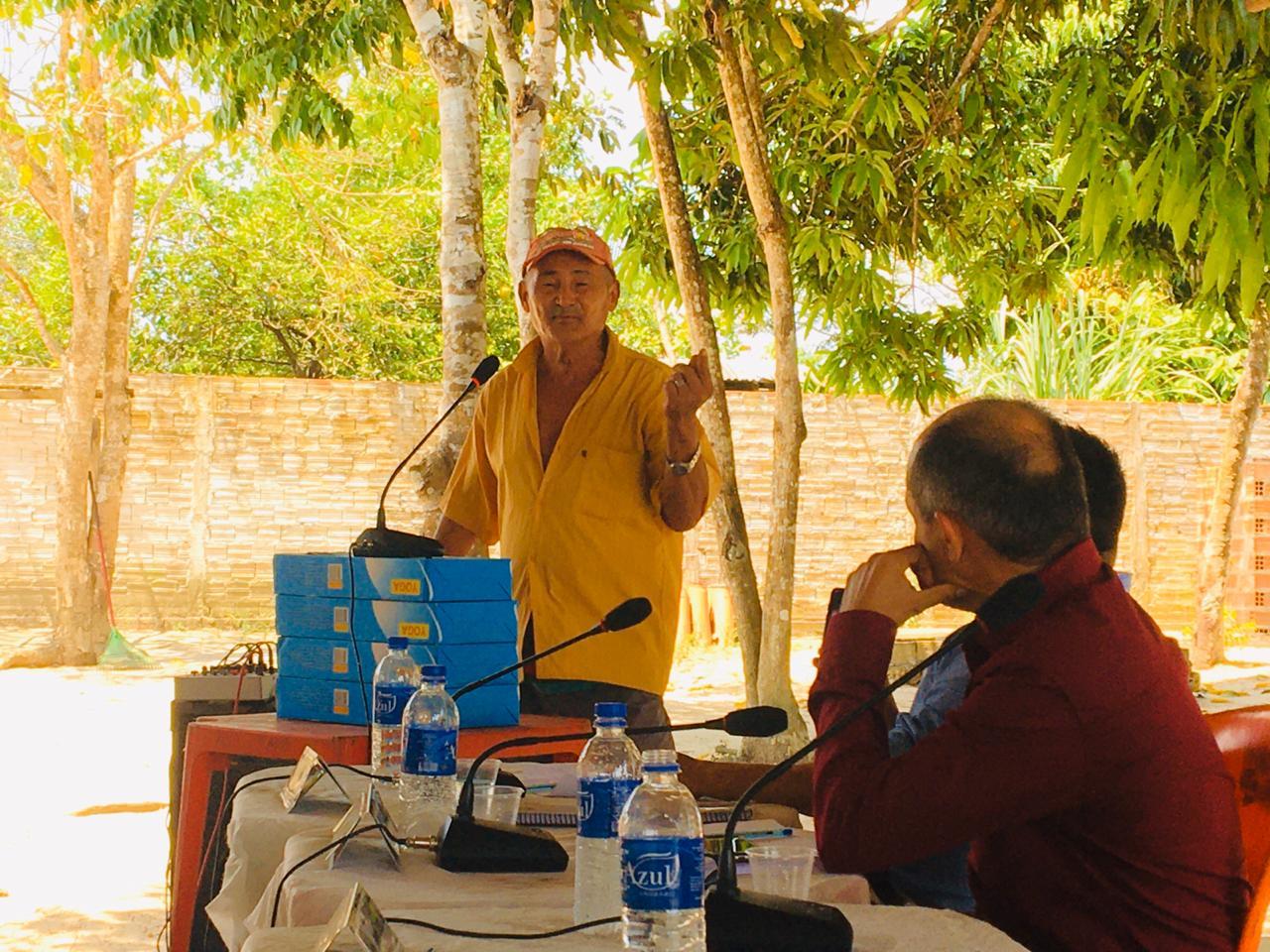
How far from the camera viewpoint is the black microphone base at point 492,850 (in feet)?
6.22

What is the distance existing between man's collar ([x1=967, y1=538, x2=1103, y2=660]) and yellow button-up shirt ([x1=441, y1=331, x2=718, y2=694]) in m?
1.37

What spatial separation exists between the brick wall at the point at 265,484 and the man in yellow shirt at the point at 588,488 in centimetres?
804

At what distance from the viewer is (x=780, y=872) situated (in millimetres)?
1805

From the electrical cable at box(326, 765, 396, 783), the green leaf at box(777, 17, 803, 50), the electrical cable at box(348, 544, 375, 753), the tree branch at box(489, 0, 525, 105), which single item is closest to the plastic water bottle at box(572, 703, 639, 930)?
the electrical cable at box(326, 765, 396, 783)

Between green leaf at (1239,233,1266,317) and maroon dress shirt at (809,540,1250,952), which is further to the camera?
green leaf at (1239,233,1266,317)

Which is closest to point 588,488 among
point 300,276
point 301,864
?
point 301,864

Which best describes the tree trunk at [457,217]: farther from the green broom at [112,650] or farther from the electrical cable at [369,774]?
the green broom at [112,650]

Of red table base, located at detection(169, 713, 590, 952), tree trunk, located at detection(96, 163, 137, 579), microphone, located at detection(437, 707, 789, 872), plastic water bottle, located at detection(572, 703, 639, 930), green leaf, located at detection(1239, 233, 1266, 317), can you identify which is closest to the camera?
plastic water bottle, located at detection(572, 703, 639, 930)

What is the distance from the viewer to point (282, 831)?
220cm

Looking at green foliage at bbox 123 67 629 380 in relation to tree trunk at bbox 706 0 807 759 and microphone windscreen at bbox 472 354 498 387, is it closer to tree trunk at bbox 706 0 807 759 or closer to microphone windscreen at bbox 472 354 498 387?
tree trunk at bbox 706 0 807 759

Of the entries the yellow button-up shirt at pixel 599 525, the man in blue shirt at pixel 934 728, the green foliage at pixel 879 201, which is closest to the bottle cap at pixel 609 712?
the man in blue shirt at pixel 934 728

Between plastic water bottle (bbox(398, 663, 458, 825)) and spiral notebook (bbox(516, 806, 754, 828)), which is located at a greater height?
plastic water bottle (bbox(398, 663, 458, 825))

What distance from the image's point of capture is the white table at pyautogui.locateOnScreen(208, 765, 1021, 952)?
1.59 m

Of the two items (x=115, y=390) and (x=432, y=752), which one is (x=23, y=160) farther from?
(x=432, y=752)
